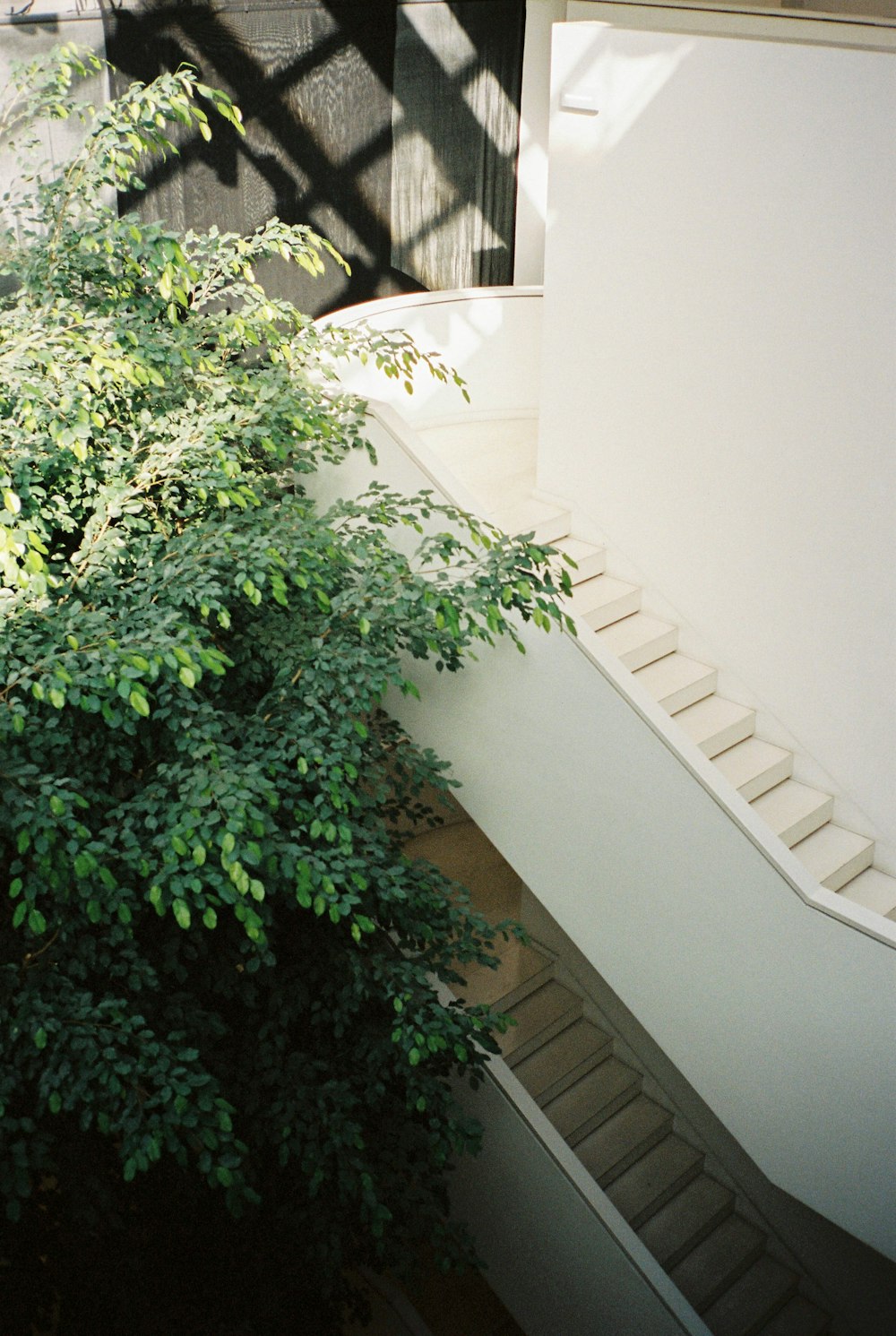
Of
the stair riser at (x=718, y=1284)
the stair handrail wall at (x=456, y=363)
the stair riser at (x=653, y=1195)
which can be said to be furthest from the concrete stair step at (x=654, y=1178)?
the stair handrail wall at (x=456, y=363)

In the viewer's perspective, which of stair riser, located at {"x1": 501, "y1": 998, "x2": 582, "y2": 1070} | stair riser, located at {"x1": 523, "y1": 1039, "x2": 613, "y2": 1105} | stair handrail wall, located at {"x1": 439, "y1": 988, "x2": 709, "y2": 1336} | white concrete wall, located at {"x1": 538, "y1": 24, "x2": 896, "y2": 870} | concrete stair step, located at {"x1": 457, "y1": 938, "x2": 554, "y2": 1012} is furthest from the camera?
concrete stair step, located at {"x1": 457, "y1": 938, "x2": 554, "y2": 1012}

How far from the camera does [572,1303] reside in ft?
21.8

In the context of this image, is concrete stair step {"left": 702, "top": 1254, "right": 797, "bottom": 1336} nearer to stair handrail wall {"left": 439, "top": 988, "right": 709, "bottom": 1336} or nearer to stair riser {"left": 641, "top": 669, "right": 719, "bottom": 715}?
stair handrail wall {"left": 439, "top": 988, "right": 709, "bottom": 1336}

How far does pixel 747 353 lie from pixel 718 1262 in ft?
21.3

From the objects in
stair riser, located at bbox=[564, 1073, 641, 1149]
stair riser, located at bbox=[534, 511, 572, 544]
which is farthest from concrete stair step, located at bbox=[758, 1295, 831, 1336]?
stair riser, located at bbox=[534, 511, 572, 544]

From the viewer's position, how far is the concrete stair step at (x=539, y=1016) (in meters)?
9.70

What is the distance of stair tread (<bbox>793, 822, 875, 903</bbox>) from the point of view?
7.66m

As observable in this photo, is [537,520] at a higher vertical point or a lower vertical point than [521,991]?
higher

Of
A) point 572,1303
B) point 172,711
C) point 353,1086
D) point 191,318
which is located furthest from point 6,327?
point 572,1303

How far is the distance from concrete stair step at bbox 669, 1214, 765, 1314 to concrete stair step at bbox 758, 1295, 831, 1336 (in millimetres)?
365

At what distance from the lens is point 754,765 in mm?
8055

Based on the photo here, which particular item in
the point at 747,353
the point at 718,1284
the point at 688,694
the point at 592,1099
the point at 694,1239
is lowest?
the point at 718,1284

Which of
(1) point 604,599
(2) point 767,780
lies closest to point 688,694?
(2) point 767,780

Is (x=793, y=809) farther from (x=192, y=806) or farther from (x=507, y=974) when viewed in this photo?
(x=192, y=806)
